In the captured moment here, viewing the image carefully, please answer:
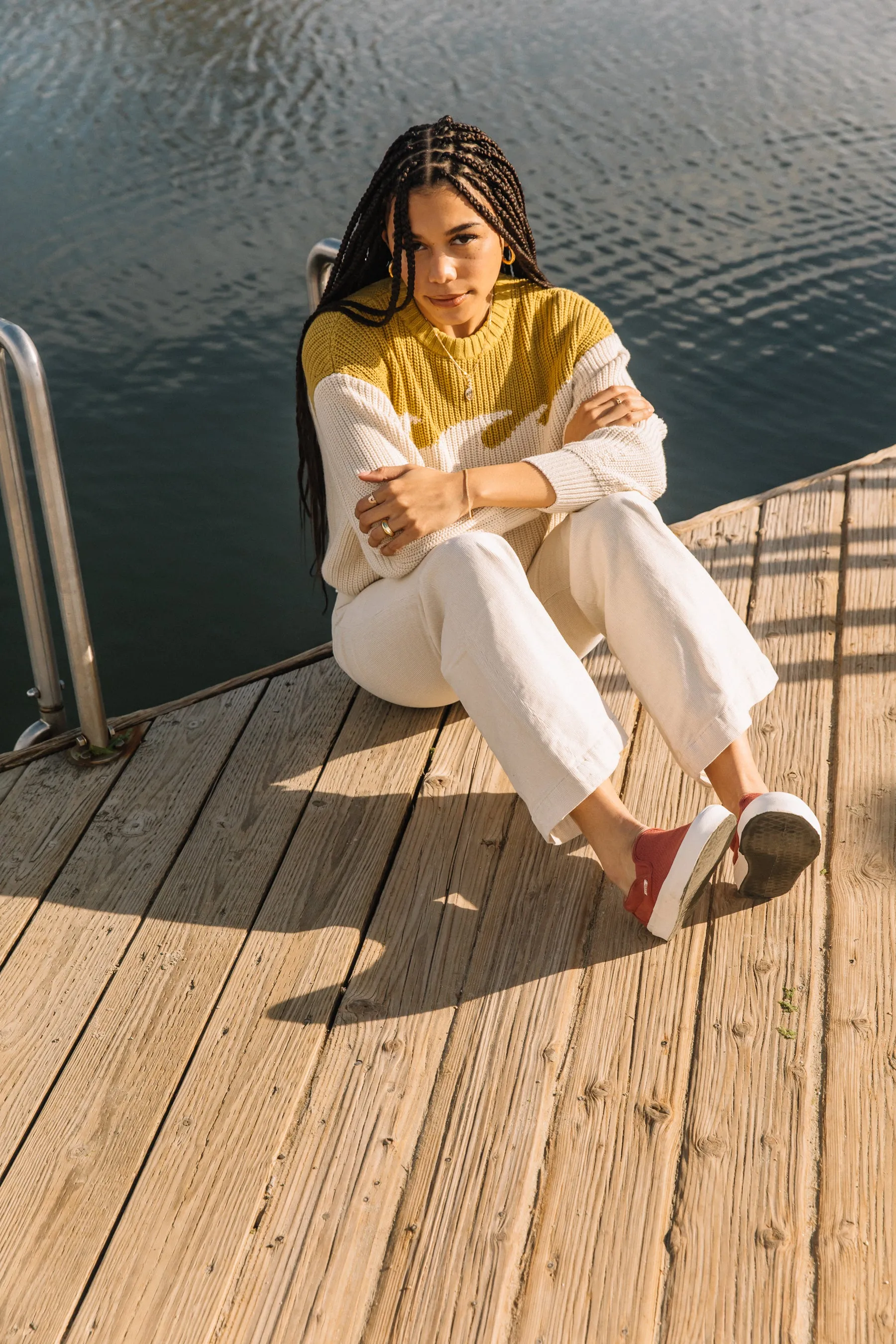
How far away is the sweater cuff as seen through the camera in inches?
81.7

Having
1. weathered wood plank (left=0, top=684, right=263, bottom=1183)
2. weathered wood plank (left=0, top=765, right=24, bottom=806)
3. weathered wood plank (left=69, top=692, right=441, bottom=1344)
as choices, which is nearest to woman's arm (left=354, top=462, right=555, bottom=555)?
weathered wood plank (left=69, top=692, right=441, bottom=1344)

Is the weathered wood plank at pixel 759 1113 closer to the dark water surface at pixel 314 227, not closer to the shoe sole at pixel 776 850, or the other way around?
the shoe sole at pixel 776 850

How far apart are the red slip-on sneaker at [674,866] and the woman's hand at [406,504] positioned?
0.65 metres

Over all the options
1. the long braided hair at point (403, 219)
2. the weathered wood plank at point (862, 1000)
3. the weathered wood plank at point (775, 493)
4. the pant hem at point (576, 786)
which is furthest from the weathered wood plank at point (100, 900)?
the weathered wood plank at point (775, 493)

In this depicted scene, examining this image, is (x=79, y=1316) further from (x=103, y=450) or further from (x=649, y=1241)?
(x=103, y=450)

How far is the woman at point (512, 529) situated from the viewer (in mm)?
1832

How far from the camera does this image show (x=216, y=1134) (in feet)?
5.34

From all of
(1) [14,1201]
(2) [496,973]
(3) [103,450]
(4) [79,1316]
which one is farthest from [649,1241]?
(3) [103,450]

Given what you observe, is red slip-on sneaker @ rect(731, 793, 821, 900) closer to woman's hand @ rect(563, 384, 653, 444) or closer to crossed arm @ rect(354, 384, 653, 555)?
crossed arm @ rect(354, 384, 653, 555)

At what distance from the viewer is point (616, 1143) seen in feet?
5.25

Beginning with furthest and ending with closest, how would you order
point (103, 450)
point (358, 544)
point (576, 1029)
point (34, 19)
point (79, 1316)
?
point (34, 19)
point (103, 450)
point (358, 544)
point (576, 1029)
point (79, 1316)

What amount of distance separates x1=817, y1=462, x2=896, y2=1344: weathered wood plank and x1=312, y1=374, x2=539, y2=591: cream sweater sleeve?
0.83m

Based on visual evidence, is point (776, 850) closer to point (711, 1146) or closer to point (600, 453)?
point (711, 1146)

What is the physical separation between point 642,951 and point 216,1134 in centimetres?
72
